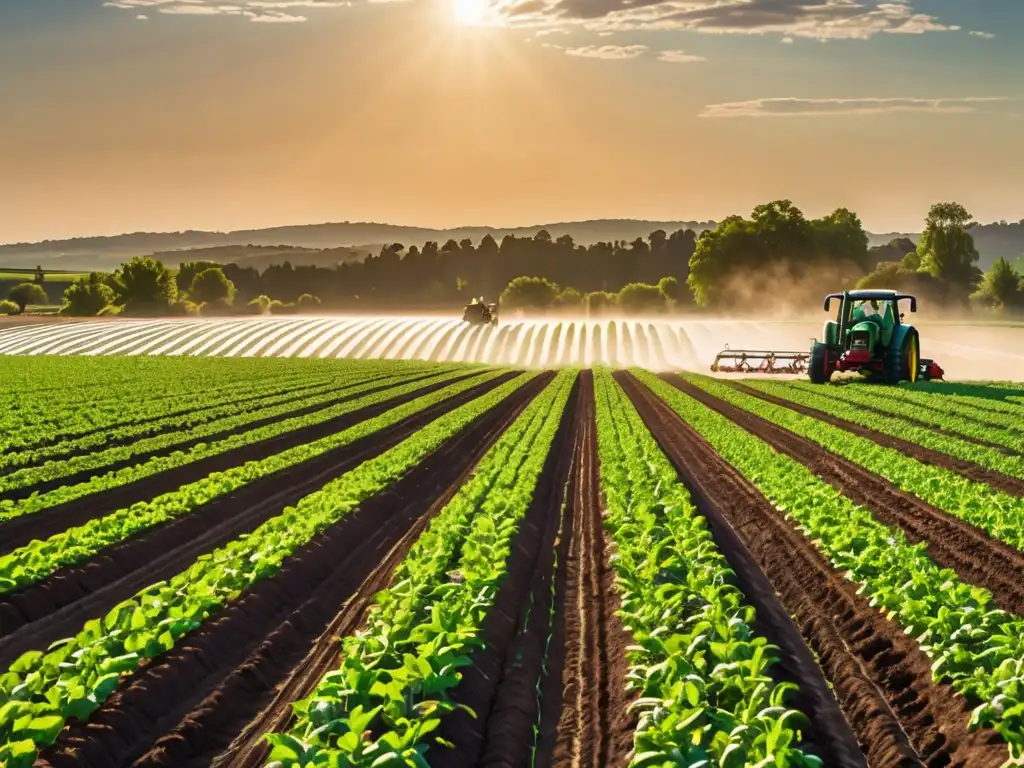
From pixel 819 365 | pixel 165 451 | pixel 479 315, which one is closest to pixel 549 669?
pixel 165 451

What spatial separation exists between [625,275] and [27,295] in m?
94.5

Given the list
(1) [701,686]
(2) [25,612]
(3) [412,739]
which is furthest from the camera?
(2) [25,612]

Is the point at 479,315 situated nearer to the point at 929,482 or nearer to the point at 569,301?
the point at 569,301

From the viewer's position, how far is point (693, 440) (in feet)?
85.4

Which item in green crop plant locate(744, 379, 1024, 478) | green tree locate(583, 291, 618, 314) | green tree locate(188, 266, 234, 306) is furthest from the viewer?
green tree locate(188, 266, 234, 306)

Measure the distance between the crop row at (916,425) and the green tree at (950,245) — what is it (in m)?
70.6

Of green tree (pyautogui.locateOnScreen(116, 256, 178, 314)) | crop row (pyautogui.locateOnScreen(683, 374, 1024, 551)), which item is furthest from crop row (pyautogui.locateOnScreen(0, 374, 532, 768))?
green tree (pyautogui.locateOnScreen(116, 256, 178, 314))

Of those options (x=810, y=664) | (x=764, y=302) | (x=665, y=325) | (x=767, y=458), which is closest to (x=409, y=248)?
(x=764, y=302)

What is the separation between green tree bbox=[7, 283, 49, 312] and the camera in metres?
165

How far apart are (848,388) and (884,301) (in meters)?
3.10

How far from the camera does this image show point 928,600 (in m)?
10.0

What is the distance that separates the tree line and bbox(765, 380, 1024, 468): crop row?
57785 millimetres

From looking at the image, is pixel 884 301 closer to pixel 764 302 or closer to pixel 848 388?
pixel 848 388

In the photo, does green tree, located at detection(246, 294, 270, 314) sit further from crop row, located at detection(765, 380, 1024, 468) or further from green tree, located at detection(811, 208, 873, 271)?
crop row, located at detection(765, 380, 1024, 468)
